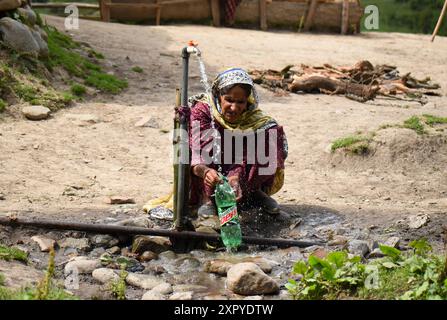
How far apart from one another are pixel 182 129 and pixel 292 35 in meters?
12.8

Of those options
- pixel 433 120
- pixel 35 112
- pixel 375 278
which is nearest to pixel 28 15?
pixel 35 112

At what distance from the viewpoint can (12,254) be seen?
4.46 meters

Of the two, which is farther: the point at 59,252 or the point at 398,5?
the point at 398,5

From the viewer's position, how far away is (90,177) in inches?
275

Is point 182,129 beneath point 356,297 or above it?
above

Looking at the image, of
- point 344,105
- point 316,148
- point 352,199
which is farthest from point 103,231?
point 344,105

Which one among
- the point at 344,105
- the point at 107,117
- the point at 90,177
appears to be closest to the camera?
the point at 90,177

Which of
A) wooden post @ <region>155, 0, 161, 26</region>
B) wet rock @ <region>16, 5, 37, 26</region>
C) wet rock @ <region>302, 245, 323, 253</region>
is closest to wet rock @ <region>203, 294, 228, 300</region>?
wet rock @ <region>302, 245, 323, 253</region>

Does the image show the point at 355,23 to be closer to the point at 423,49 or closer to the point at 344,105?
the point at 423,49

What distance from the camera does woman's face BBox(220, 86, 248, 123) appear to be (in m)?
5.23

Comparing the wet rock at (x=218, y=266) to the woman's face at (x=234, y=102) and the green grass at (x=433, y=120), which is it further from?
the green grass at (x=433, y=120)

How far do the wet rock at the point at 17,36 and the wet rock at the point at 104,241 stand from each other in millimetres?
4891

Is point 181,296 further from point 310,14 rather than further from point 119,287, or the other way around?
point 310,14

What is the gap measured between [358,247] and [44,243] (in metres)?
2.06
